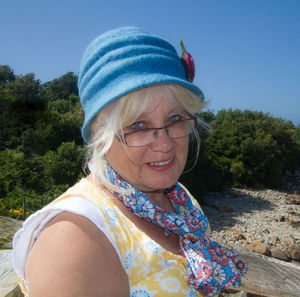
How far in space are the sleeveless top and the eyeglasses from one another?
11.2 inches

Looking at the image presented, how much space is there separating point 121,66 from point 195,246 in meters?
0.99

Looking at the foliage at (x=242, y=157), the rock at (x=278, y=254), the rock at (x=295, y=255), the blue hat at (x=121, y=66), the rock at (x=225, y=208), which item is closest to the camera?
the blue hat at (x=121, y=66)

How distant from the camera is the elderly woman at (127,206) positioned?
93 cm

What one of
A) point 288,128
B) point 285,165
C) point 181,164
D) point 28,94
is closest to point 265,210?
point 285,165

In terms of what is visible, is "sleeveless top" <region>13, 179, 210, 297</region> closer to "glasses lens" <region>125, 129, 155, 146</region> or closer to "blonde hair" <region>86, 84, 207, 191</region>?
"blonde hair" <region>86, 84, 207, 191</region>

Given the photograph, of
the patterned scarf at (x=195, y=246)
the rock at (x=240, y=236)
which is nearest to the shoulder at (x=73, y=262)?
the patterned scarf at (x=195, y=246)

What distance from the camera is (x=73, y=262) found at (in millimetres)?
889

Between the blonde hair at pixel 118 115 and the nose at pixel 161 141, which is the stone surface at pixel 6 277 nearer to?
the blonde hair at pixel 118 115

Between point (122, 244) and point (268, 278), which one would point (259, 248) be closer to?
point (268, 278)

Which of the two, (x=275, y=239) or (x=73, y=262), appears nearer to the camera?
(x=73, y=262)

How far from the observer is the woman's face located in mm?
1372

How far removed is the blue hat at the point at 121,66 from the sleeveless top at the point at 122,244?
42cm

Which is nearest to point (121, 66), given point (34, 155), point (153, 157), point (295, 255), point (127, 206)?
point (153, 157)

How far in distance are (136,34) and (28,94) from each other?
29982mm
